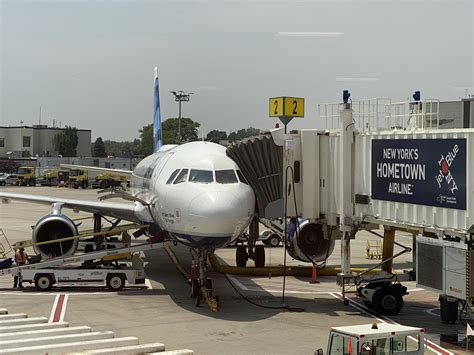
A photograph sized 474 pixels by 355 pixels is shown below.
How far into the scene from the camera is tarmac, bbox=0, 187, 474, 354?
663 inches

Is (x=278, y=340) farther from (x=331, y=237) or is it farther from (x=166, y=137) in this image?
(x=166, y=137)

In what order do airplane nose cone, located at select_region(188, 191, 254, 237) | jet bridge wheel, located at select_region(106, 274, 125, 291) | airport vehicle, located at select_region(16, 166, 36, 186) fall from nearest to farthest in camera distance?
1. airplane nose cone, located at select_region(188, 191, 254, 237)
2. jet bridge wheel, located at select_region(106, 274, 125, 291)
3. airport vehicle, located at select_region(16, 166, 36, 186)

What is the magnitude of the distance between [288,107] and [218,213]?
563cm

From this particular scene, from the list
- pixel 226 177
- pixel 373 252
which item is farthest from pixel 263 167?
pixel 373 252

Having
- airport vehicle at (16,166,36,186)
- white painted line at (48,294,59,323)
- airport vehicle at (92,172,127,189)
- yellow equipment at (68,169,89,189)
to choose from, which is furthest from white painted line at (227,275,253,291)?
airport vehicle at (16,166,36,186)

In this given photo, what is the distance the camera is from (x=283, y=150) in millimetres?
22016

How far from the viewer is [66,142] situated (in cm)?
15300

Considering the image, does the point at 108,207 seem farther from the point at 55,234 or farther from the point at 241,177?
the point at 241,177

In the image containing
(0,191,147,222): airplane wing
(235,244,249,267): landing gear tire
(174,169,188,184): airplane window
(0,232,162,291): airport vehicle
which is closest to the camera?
(174,169,188,184): airplane window

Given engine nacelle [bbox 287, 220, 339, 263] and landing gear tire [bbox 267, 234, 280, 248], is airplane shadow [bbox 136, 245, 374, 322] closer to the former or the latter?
engine nacelle [bbox 287, 220, 339, 263]

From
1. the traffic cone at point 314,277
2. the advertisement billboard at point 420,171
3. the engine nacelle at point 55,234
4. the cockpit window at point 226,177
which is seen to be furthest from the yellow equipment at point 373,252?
the cockpit window at point 226,177

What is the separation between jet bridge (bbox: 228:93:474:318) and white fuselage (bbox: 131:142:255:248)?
1145 millimetres

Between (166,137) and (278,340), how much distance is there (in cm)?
11737

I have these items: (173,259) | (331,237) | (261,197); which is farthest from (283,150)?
(173,259)
